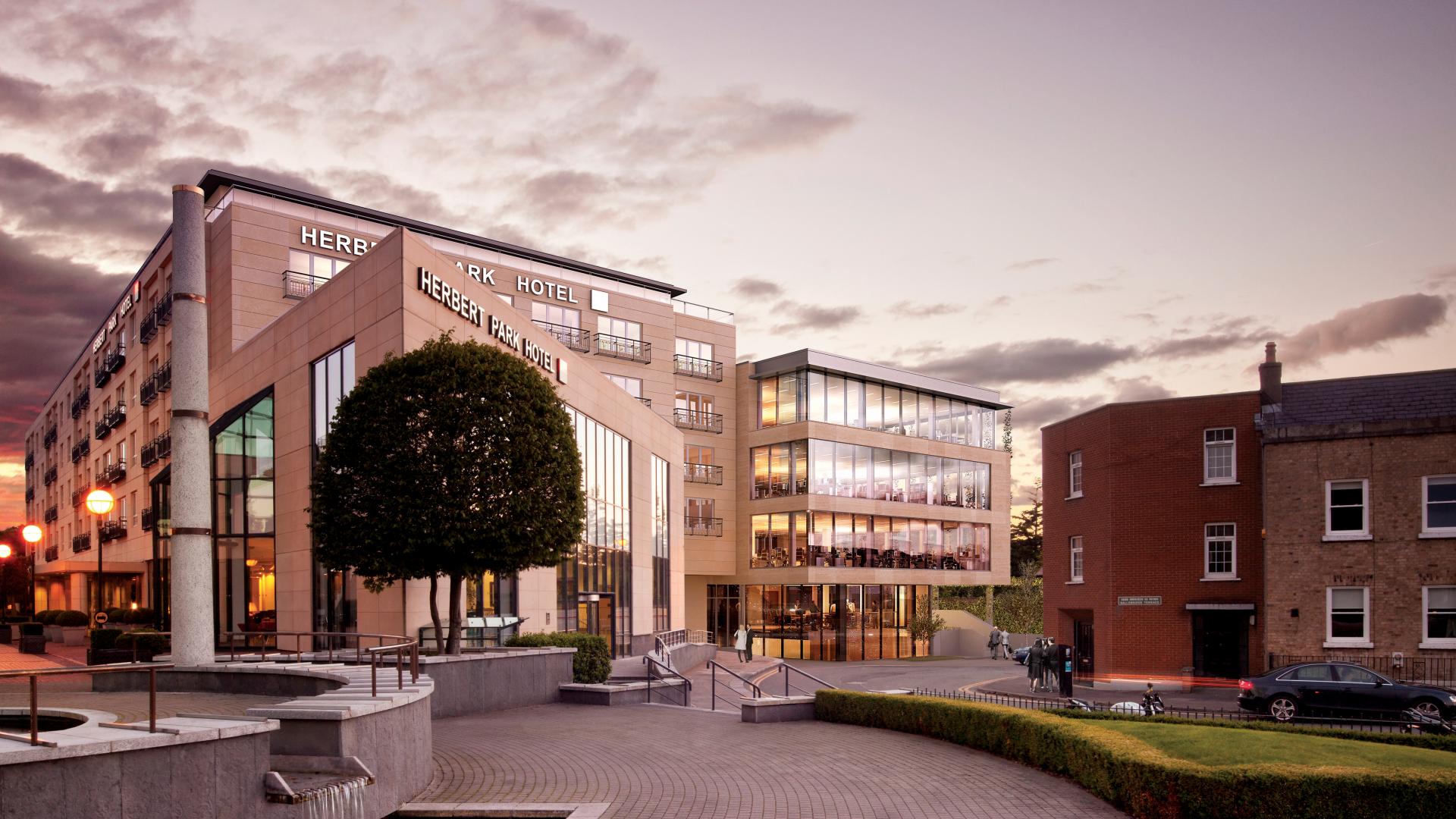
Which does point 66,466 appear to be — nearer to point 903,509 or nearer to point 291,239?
point 291,239

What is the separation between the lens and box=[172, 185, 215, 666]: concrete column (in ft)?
55.8

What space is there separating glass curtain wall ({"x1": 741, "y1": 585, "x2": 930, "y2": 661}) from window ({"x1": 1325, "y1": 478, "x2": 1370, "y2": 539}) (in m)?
28.9

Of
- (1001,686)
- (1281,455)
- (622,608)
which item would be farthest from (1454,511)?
(622,608)

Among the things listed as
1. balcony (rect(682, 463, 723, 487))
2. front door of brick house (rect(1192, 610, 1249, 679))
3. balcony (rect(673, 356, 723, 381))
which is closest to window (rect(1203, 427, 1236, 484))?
front door of brick house (rect(1192, 610, 1249, 679))

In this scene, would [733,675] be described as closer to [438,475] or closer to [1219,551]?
[438,475]

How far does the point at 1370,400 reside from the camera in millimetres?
33312

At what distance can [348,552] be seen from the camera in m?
21.7

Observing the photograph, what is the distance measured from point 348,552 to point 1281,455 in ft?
88.2

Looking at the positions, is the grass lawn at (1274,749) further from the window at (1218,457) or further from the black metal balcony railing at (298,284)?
the black metal balcony railing at (298,284)

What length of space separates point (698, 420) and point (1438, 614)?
36.4 meters

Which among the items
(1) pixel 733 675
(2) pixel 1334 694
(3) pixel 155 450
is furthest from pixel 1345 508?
(3) pixel 155 450

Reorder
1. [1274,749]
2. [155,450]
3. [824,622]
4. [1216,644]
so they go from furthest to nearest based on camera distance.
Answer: [824,622]
[155,450]
[1216,644]
[1274,749]

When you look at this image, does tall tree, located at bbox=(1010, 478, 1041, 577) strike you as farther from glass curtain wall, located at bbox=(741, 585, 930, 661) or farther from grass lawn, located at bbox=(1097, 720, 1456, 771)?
grass lawn, located at bbox=(1097, 720, 1456, 771)

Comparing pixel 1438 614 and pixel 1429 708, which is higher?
pixel 1438 614
